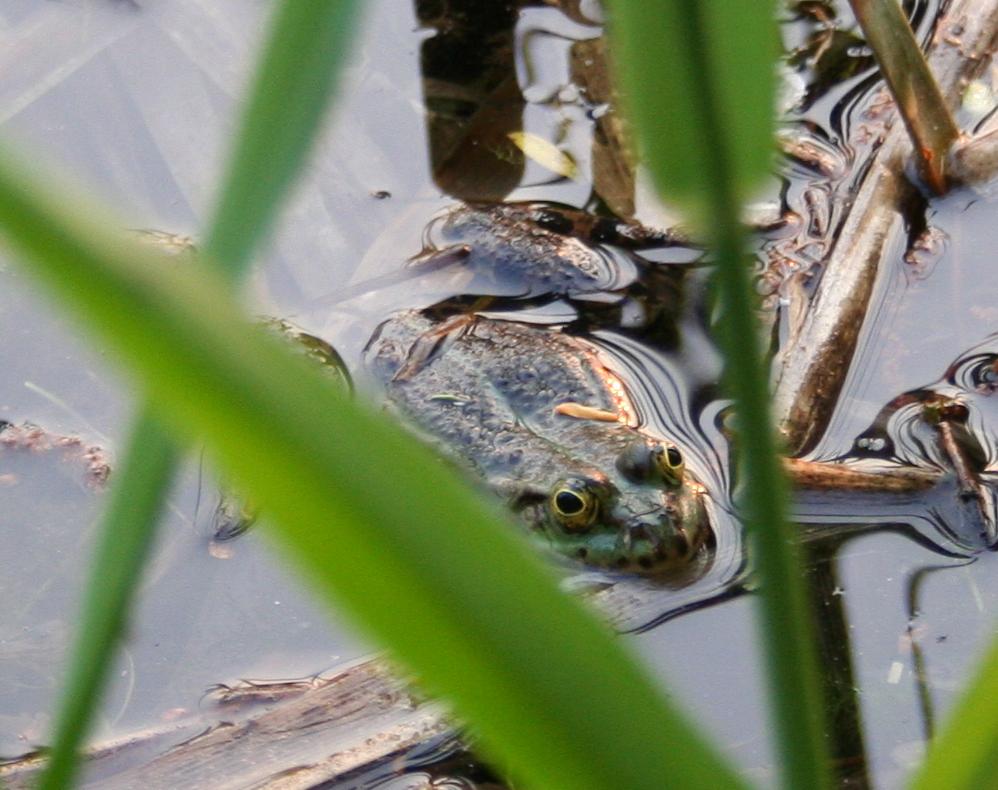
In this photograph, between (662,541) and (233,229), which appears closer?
(233,229)

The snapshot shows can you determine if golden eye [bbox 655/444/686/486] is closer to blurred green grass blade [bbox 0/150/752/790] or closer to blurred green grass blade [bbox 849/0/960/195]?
blurred green grass blade [bbox 849/0/960/195]

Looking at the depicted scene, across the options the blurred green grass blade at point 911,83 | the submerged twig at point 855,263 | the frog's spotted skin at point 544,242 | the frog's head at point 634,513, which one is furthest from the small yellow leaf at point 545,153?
the frog's head at point 634,513

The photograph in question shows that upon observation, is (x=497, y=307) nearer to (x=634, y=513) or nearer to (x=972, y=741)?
(x=634, y=513)

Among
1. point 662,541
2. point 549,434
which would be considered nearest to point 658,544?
point 662,541

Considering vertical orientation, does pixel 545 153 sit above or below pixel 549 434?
above

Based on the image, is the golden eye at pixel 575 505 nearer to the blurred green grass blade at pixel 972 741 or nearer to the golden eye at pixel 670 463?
the golden eye at pixel 670 463

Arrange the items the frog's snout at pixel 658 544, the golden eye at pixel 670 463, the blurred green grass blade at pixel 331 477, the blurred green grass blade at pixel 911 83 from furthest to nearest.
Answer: the blurred green grass blade at pixel 911 83
the golden eye at pixel 670 463
the frog's snout at pixel 658 544
the blurred green grass blade at pixel 331 477
